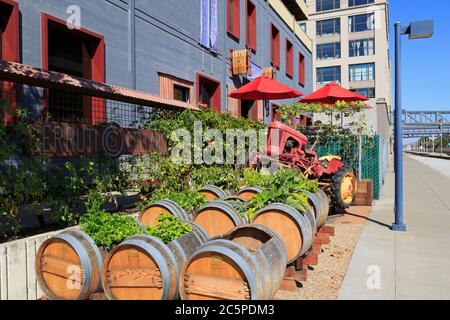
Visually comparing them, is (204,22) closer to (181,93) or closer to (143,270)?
(181,93)

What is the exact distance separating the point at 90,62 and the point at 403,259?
6927mm

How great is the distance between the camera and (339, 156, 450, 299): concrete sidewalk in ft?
14.9

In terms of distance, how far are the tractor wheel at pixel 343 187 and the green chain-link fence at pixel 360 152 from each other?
191 cm

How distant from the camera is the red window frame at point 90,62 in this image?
675 centimetres

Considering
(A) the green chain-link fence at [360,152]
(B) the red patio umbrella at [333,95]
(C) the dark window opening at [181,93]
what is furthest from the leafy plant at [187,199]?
(B) the red patio umbrella at [333,95]

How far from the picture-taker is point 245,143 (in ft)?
29.1

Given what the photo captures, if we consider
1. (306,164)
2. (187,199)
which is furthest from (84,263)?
(306,164)

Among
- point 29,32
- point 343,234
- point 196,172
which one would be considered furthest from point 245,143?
point 29,32

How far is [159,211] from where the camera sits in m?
5.49

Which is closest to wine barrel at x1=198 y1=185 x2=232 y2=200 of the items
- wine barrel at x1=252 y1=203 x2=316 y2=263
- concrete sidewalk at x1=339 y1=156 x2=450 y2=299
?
wine barrel at x1=252 y1=203 x2=316 y2=263

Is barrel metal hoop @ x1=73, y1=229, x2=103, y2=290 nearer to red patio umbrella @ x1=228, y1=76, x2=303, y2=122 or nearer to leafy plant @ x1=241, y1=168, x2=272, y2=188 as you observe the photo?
leafy plant @ x1=241, y1=168, x2=272, y2=188

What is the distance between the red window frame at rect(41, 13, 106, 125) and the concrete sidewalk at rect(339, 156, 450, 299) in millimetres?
4573
